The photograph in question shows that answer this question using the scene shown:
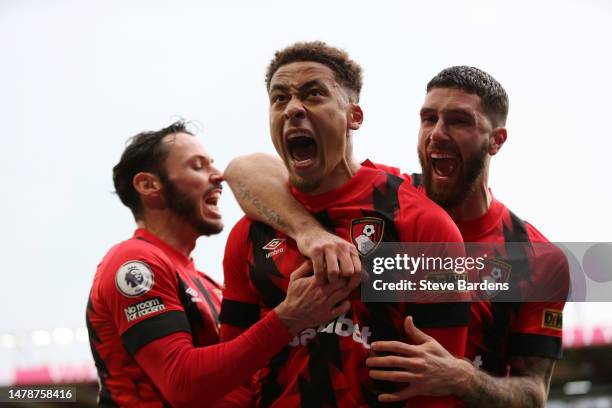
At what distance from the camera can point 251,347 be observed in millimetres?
2594

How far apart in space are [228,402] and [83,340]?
11.6 metres

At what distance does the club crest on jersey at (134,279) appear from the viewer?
10.3 ft

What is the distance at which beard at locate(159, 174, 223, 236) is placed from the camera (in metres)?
3.97

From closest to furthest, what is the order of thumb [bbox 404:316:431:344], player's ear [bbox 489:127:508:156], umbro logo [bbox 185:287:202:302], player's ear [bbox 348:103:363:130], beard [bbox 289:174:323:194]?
thumb [bbox 404:316:431:344] → beard [bbox 289:174:323:194] → player's ear [bbox 348:103:363:130] → player's ear [bbox 489:127:508:156] → umbro logo [bbox 185:287:202:302]

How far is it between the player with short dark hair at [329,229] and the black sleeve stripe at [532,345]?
0.54m

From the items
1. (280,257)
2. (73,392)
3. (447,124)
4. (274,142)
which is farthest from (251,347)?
(73,392)

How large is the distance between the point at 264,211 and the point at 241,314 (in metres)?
0.41

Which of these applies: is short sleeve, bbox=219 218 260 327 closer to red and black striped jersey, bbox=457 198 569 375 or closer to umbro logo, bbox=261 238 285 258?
umbro logo, bbox=261 238 285 258

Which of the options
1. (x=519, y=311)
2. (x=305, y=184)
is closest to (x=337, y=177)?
(x=305, y=184)

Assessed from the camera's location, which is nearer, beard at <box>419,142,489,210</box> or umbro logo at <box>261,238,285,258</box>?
umbro logo at <box>261,238,285,258</box>

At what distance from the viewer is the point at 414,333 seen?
97.8 inches

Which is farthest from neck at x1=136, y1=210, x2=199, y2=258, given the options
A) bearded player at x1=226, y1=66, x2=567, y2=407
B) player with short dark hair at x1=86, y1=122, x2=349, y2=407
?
bearded player at x1=226, y1=66, x2=567, y2=407

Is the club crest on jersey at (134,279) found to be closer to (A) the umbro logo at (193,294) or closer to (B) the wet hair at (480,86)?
(A) the umbro logo at (193,294)

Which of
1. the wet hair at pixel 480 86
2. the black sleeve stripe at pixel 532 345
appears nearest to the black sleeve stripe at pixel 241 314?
the black sleeve stripe at pixel 532 345
